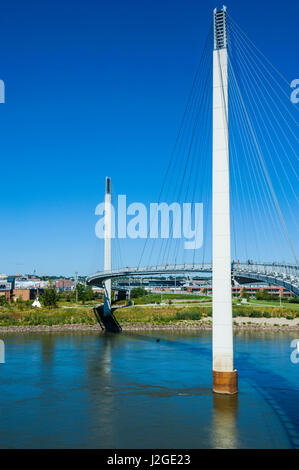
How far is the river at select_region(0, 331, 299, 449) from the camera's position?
11.0 meters

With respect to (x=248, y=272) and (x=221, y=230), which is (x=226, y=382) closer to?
(x=221, y=230)

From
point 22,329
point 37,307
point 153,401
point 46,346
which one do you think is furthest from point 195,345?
point 37,307

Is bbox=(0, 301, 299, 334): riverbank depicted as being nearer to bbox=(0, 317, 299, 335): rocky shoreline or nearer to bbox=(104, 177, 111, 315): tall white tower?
bbox=(0, 317, 299, 335): rocky shoreline

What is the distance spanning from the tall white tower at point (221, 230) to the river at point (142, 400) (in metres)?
1.06

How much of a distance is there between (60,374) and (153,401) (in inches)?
229

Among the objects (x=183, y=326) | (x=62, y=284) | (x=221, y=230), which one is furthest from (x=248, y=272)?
(x=62, y=284)

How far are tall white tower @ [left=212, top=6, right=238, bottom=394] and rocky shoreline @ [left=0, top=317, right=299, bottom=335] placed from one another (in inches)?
958

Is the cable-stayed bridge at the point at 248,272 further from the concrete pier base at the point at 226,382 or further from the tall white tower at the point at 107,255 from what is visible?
the concrete pier base at the point at 226,382

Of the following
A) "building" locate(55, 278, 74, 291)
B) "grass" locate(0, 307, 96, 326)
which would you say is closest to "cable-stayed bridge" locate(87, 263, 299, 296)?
"grass" locate(0, 307, 96, 326)

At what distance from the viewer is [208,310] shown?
42.9 m

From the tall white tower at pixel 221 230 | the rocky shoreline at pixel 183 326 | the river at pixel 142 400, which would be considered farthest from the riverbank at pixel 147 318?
the tall white tower at pixel 221 230

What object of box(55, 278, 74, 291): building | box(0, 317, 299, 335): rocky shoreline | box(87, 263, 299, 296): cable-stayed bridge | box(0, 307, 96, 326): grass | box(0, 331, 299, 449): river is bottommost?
box(0, 317, 299, 335): rocky shoreline

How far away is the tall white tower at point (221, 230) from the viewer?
14.6 metres
